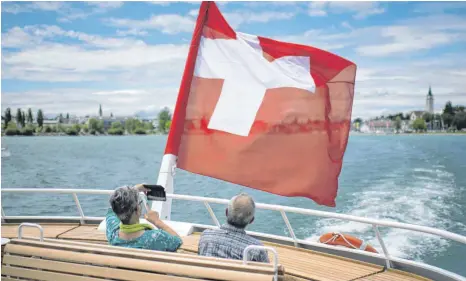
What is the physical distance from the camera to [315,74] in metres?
5.78

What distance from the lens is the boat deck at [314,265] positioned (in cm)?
455

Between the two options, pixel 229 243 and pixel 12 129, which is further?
pixel 12 129

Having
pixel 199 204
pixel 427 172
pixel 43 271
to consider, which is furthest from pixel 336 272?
pixel 427 172

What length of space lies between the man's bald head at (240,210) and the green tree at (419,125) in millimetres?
142112

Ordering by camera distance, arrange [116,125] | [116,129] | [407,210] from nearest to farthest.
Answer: [407,210] → [116,129] → [116,125]

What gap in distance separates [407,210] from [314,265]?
49.7ft

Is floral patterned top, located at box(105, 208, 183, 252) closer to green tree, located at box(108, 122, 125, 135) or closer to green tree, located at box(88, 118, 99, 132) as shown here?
green tree, located at box(108, 122, 125, 135)

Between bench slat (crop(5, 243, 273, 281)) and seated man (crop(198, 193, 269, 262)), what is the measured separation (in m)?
0.56

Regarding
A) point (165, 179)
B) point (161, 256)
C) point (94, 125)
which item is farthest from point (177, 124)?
point (94, 125)

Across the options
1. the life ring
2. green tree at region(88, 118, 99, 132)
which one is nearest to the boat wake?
the life ring

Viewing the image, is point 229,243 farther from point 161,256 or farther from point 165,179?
point 165,179

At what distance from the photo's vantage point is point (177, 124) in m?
5.80

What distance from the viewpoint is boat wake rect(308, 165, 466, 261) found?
535 inches

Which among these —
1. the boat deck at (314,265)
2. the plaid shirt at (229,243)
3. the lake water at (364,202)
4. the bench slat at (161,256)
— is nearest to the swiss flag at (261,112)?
the boat deck at (314,265)
